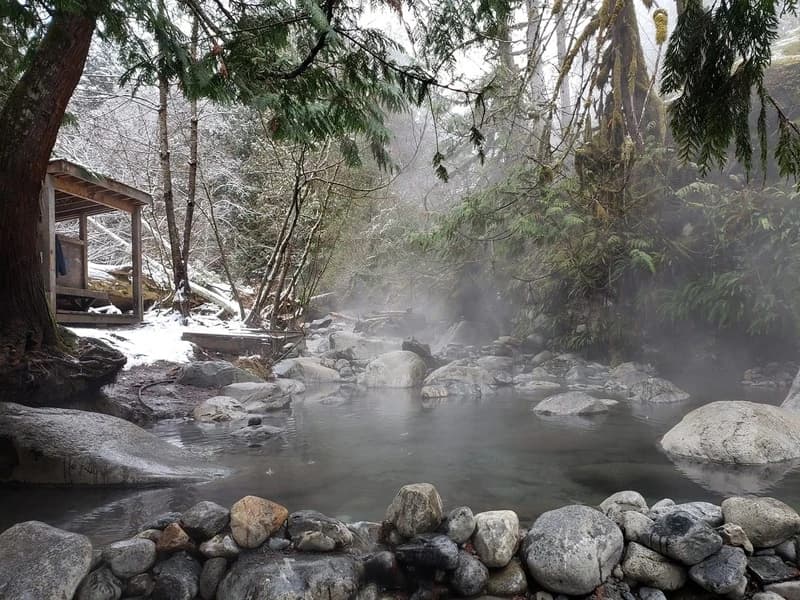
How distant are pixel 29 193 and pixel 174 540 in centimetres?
368

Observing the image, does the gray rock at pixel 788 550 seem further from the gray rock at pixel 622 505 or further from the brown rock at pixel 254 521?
the brown rock at pixel 254 521

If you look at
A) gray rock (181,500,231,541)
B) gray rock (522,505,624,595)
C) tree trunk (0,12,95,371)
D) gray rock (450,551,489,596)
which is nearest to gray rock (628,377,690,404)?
gray rock (522,505,624,595)

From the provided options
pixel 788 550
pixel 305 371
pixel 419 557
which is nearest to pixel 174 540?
pixel 419 557

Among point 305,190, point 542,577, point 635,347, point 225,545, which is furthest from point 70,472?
point 635,347

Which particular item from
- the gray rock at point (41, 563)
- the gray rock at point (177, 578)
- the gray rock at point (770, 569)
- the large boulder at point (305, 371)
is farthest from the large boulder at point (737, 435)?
the large boulder at point (305, 371)

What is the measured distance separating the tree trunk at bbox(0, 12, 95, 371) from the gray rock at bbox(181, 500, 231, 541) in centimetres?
308

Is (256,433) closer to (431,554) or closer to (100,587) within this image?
(100,587)

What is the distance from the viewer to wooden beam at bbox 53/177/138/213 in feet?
25.1

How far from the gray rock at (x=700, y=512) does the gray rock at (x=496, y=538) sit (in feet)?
2.41

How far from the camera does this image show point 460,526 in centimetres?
237

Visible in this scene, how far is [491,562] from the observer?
228cm

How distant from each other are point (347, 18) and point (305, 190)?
7249 millimetres

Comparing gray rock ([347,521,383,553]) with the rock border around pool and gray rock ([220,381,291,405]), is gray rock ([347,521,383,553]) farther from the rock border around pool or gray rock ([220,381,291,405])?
gray rock ([220,381,291,405])

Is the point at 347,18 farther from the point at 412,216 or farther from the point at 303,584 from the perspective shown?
the point at 412,216
